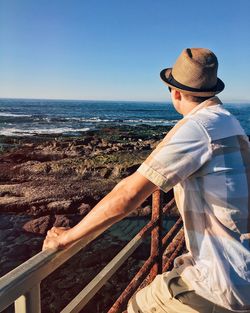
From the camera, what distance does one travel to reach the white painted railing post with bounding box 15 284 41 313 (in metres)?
1.43

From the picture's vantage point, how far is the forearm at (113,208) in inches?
65.8

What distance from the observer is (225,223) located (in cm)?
170

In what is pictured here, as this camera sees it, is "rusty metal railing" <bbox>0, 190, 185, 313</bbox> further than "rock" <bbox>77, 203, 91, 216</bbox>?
No

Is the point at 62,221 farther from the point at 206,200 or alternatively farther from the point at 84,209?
the point at 206,200

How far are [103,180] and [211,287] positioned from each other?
11.7 metres

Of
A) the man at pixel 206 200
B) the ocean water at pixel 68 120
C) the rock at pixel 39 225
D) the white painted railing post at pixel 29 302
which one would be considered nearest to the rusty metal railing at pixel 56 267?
the white painted railing post at pixel 29 302

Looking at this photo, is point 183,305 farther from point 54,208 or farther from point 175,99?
point 54,208

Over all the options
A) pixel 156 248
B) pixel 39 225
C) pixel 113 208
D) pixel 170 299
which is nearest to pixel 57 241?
pixel 113 208

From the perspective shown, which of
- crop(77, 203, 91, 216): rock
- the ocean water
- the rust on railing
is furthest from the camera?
the ocean water

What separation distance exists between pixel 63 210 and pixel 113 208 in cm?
961

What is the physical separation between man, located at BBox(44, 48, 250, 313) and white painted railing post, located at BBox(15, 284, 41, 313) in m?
0.25

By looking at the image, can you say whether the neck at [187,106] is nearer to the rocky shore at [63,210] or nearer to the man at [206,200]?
the man at [206,200]

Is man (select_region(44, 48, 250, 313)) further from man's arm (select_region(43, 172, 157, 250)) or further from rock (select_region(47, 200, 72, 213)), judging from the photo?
rock (select_region(47, 200, 72, 213))

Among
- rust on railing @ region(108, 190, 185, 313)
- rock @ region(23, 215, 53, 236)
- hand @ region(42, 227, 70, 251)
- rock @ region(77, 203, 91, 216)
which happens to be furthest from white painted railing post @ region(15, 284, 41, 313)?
rock @ region(77, 203, 91, 216)
